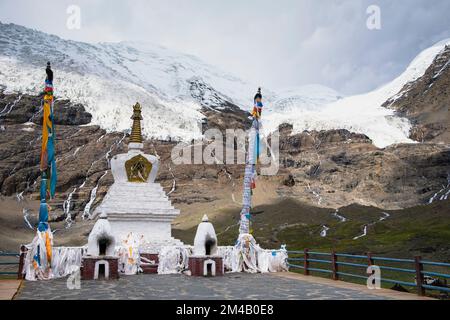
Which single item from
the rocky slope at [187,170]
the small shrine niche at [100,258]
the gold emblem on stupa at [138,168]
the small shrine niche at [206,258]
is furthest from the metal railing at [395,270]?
the rocky slope at [187,170]

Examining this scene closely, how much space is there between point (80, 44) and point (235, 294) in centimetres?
13474

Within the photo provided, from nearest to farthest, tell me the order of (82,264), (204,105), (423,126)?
(82,264) < (423,126) < (204,105)

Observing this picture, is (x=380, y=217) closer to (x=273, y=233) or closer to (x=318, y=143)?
(x=273, y=233)

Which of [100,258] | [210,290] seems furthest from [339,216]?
[210,290]

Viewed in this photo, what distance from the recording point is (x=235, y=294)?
1131 cm

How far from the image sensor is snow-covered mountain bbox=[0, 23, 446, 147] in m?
93.2

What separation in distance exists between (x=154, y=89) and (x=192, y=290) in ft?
386

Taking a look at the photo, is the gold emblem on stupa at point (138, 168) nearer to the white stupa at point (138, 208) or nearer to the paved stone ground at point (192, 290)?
the white stupa at point (138, 208)

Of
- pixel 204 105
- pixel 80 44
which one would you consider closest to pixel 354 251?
pixel 204 105

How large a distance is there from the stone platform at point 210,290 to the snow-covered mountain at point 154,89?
73.4 meters

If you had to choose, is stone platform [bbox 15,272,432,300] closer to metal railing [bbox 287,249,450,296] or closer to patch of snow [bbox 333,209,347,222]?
metal railing [bbox 287,249,450,296]

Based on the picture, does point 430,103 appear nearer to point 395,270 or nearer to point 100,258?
point 395,270

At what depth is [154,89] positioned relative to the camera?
126 meters

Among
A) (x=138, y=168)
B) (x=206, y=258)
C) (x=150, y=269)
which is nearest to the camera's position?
(x=206, y=258)
